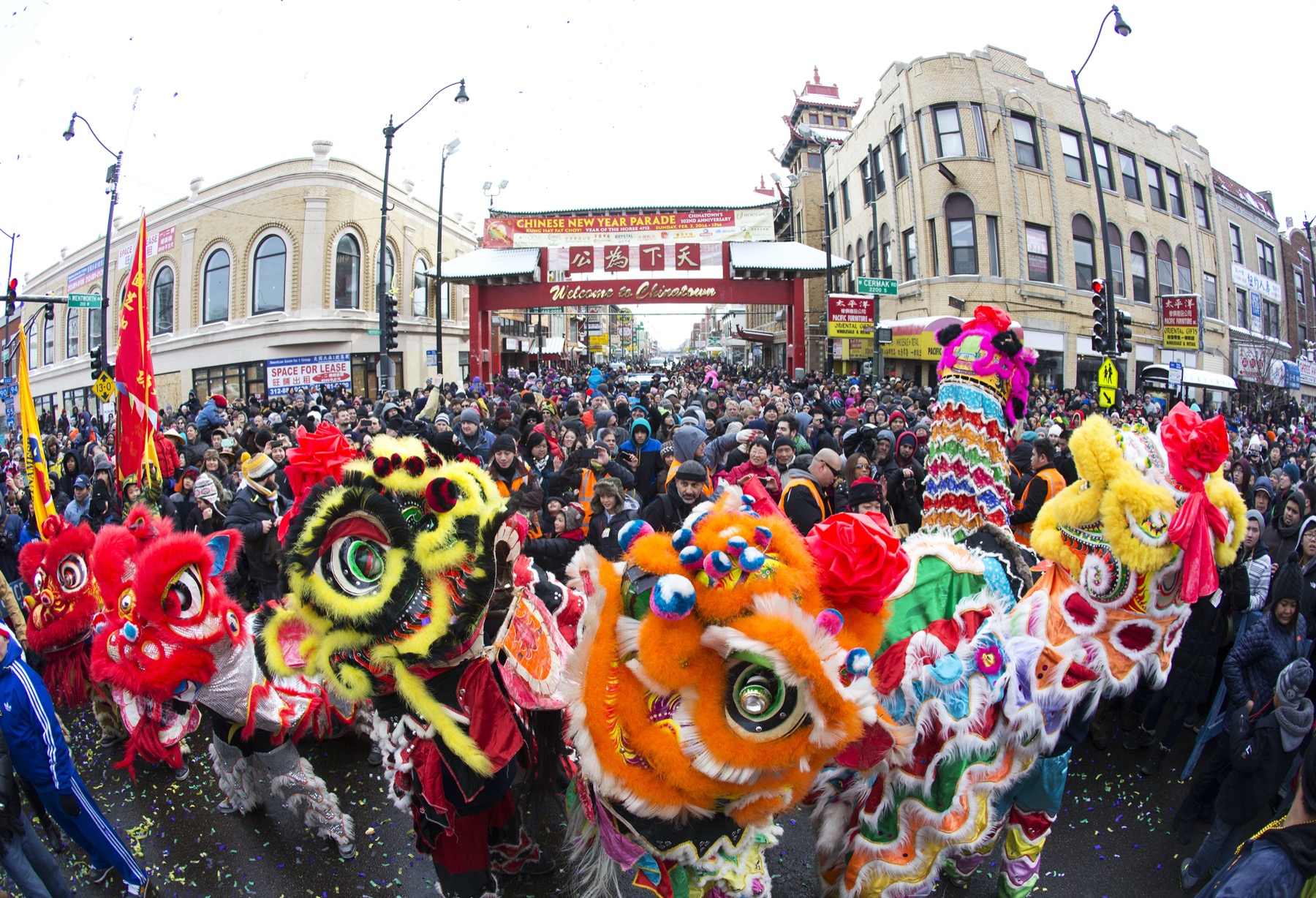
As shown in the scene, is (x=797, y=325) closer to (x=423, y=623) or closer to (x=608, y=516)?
(x=608, y=516)

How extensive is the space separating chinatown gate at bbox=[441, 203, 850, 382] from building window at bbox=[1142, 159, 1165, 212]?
1155 centimetres

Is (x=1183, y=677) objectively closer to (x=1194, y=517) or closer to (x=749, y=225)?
(x=1194, y=517)

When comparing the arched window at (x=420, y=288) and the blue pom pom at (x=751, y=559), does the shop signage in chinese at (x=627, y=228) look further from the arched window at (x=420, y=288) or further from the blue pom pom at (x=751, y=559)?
the blue pom pom at (x=751, y=559)

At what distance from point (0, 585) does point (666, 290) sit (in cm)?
1978

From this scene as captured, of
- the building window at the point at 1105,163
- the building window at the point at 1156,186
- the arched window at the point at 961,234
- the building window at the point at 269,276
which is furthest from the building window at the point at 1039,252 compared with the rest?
the building window at the point at 269,276

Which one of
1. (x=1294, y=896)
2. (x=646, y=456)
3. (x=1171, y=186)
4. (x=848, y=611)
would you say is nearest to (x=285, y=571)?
(x=848, y=611)

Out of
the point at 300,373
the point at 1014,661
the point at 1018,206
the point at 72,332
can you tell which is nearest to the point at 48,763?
the point at 1014,661

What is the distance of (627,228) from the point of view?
24453mm

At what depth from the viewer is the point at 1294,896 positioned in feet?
6.30

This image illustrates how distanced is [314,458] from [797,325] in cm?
2074

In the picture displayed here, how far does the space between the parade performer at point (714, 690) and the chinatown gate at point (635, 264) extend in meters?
21.0

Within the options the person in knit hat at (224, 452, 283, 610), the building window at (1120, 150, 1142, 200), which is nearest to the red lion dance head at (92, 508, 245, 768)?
the person in knit hat at (224, 452, 283, 610)

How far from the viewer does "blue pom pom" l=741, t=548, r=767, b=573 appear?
6.25 feet

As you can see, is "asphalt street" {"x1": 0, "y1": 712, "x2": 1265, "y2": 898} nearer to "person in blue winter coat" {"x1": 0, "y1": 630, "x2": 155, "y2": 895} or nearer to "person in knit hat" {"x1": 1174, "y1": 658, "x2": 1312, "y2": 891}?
"person in knit hat" {"x1": 1174, "y1": 658, "x2": 1312, "y2": 891}
